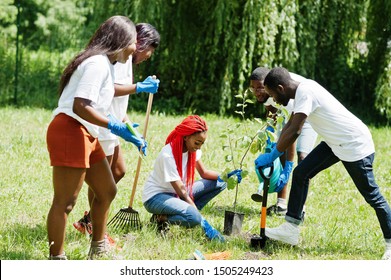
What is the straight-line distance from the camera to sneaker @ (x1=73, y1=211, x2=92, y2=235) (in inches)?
209

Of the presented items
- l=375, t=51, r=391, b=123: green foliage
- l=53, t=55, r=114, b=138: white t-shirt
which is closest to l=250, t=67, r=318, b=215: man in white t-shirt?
l=53, t=55, r=114, b=138: white t-shirt

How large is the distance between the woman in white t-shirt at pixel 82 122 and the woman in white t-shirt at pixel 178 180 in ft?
3.46

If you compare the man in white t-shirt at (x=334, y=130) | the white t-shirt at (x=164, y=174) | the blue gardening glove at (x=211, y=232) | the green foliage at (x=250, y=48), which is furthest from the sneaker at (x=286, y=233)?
the green foliage at (x=250, y=48)

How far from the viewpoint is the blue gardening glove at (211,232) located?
5.34 meters

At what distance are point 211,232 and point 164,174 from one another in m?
0.55

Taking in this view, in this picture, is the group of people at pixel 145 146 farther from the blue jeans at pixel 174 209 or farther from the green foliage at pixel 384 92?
the green foliage at pixel 384 92

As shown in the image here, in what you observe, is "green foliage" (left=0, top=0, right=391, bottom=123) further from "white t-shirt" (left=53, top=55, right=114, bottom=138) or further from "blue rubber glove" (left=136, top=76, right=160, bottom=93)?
"white t-shirt" (left=53, top=55, right=114, bottom=138)

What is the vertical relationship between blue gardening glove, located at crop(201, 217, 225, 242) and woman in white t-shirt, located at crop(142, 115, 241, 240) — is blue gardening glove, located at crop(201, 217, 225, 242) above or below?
below

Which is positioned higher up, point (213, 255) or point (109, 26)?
point (109, 26)

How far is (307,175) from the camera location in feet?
16.9

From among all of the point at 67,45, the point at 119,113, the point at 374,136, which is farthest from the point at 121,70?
the point at 67,45

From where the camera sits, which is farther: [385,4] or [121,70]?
[385,4]

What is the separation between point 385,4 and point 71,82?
27.4 ft

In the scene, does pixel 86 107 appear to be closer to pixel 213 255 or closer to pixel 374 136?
pixel 213 255
